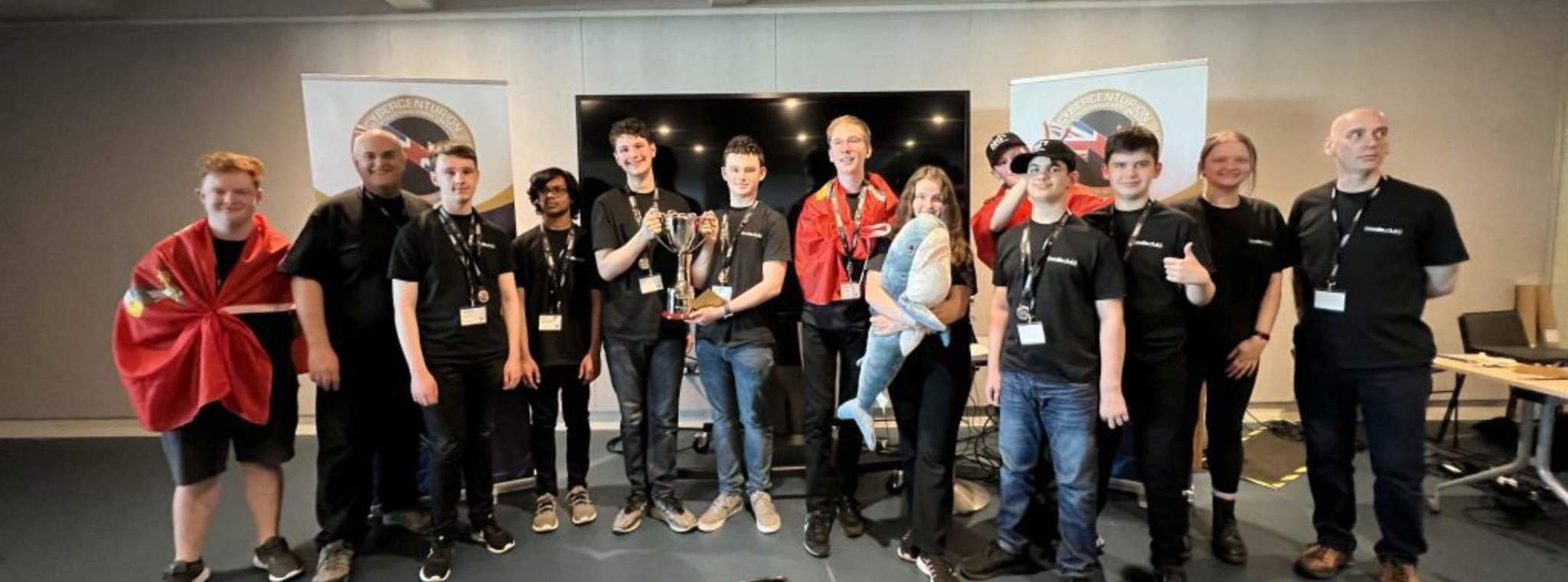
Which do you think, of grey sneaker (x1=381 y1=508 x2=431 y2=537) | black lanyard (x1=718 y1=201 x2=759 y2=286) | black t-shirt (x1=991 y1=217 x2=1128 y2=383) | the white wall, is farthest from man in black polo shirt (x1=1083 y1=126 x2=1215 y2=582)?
grey sneaker (x1=381 y1=508 x2=431 y2=537)

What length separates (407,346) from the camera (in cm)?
241

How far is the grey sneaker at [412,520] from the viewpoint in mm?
3016

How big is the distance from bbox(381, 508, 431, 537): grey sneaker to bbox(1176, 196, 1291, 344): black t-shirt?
3394mm

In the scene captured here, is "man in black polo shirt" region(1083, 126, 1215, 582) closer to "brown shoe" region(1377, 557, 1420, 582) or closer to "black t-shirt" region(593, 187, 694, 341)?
"brown shoe" region(1377, 557, 1420, 582)

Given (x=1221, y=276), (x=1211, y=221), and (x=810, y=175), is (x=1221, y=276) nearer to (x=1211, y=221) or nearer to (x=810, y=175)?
(x=1211, y=221)

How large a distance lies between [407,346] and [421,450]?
1137 millimetres

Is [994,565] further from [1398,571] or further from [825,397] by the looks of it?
[1398,571]

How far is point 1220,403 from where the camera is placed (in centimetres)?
263

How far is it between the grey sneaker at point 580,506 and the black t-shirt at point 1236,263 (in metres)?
2.71

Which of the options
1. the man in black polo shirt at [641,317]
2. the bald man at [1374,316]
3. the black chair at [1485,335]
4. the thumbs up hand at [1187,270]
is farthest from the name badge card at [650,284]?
the black chair at [1485,335]

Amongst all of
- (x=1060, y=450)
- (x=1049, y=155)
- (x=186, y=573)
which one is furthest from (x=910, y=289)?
(x=186, y=573)

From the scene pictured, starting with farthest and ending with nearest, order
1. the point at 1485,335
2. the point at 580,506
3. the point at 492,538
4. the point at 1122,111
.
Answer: the point at 1485,335 → the point at 1122,111 → the point at 580,506 → the point at 492,538

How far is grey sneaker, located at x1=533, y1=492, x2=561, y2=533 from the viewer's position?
3.02 metres

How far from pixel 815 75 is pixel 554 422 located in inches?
107
